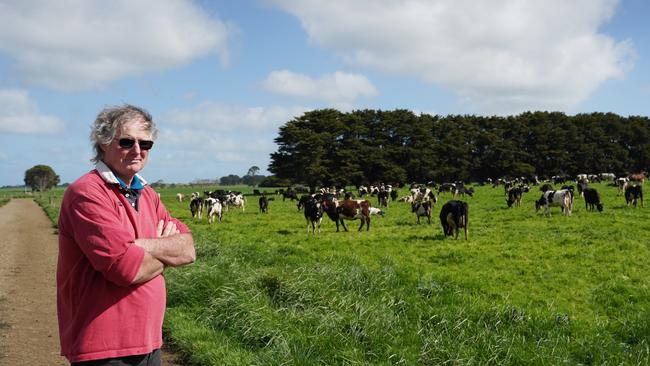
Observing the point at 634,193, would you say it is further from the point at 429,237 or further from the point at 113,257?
the point at 113,257

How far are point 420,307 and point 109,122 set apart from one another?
575cm

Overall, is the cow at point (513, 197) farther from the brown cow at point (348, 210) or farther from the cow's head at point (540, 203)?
the brown cow at point (348, 210)

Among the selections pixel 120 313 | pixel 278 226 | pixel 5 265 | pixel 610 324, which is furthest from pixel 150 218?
pixel 278 226

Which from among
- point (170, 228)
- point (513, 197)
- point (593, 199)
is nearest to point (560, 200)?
point (593, 199)

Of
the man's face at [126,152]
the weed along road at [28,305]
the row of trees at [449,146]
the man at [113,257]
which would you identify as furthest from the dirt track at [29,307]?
the row of trees at [449,146]

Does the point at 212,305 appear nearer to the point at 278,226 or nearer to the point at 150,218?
the point at 150,218

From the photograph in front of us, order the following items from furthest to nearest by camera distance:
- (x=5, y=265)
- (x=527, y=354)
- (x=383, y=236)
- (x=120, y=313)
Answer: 1. (x=383, y=236)
2. (x=5, y=265)
3. (x=527, y=354)
4. (x=120, y=313)

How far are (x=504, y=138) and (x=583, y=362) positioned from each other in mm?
81452

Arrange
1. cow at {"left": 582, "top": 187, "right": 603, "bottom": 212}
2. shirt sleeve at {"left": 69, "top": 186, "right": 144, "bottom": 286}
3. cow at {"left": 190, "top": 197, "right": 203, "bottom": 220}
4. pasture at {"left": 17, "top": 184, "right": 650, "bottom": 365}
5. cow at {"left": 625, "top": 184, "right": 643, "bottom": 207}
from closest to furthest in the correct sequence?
shirt sleeve at {"left": 69, "top": 186, "right": 144, "bottom": 286} → pasture at {"left": 17, "top": 184, "right": 650, "bottom": 365} → cow at {"left": 582, "top": 187, "right": 603, "bottom": 212} → cow at {"left": 625, "top": 184, "right": 643, "bottom": 207} → cow at {"left": 190, "top": 197, "right": 203, "bottom": 220}

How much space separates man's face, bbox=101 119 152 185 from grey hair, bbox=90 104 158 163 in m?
0.02

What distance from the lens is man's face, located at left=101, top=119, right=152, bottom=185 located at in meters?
2.96

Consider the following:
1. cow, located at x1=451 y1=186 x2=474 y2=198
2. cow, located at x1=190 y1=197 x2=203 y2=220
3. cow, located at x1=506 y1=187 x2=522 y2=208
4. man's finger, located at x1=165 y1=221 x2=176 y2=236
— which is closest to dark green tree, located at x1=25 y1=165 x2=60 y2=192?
cow, located at x1=190 y1=197 x2=203 y2=220

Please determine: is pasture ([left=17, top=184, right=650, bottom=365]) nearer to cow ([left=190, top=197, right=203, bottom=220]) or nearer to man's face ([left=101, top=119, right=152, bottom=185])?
man's face ([left=101, top=119, right=152, bottom=185])

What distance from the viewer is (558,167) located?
77.8 m
